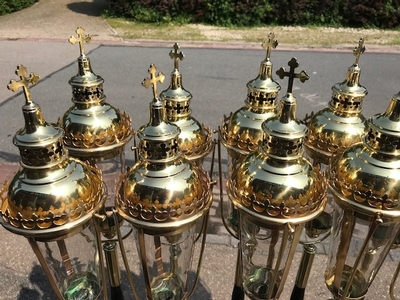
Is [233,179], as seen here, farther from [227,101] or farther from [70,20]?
[70,20]

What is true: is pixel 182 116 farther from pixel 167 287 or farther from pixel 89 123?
pixel 167 287

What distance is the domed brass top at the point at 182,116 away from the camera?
5.47 feet

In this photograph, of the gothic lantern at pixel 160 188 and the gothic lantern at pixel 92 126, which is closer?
the gothic lantern at pixel 160 188

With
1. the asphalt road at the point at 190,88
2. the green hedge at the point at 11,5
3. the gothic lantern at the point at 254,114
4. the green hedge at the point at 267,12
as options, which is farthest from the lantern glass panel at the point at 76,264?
the green hedge at the point at 11,5

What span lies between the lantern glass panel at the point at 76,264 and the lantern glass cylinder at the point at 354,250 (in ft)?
3.04

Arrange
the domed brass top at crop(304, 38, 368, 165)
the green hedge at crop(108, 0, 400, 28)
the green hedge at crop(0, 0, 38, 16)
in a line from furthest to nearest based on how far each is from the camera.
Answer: the green hedge at crop(0, 0, 38, 16) → the green hedge at crop(108, 0, 400, 28) → the domed brass top at crop(304, 38, 368, 165)

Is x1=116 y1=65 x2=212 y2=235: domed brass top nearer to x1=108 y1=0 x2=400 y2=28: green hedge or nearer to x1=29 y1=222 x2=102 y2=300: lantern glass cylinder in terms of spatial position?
x1=29 y1=222 x2=102 y2=300: lantern glass cylinder

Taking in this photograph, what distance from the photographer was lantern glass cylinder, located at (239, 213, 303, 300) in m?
1.34

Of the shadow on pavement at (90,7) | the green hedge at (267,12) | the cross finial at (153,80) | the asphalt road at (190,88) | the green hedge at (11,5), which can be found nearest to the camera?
the cross finial at (153,80)

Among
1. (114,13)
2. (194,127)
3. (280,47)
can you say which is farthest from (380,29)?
(194,127)

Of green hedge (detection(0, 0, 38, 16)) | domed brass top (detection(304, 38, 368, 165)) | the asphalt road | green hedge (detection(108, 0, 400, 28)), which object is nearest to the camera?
domed brass top (detection(304, 38, 368, 165))

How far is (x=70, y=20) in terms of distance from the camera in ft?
40.0

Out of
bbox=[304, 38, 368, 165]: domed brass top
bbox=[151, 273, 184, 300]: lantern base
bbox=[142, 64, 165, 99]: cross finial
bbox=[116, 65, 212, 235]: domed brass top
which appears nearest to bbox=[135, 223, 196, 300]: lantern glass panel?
bbox=[151, 273, 184, 300]: lantern base

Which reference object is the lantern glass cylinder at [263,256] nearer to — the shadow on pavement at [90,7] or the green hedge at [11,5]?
the shadow on pavement at [90,7]
